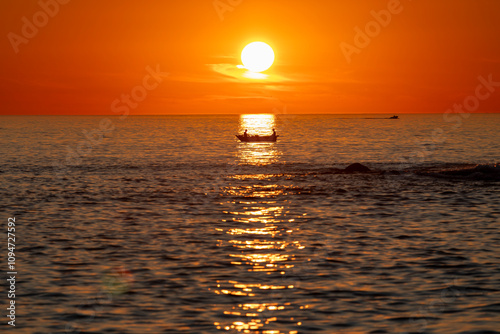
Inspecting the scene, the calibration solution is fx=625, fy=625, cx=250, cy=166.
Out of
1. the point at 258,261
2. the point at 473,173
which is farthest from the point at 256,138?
the point at 258,261

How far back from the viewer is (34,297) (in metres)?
16.3

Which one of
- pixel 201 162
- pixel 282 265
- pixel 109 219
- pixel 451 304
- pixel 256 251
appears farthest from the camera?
pixel 201 162

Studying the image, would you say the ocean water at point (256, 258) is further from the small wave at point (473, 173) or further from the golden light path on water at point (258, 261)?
Result: the small wave at point (473, 173)

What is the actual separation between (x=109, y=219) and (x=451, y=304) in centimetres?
1807

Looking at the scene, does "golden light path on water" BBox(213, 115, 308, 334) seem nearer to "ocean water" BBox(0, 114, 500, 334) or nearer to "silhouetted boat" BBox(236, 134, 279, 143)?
"ocean water" BBox(0, 114, 500, 334)

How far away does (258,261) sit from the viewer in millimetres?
20547

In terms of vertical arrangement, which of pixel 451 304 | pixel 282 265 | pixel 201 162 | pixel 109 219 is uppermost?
pixel 201 162

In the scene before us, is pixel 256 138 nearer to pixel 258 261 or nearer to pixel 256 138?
pixel 256 138

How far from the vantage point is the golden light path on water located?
14.5m

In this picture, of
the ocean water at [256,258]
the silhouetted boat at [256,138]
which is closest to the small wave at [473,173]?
the ocean water at [256,258]

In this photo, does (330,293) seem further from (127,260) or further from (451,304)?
(127,260)

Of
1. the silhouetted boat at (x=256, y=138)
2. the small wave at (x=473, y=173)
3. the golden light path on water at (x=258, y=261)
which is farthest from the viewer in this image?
the silhouetted boat at (x=256, y=138)

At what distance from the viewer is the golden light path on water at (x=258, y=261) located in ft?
47.7

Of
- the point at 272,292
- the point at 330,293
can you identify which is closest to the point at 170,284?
the point at 272,292
